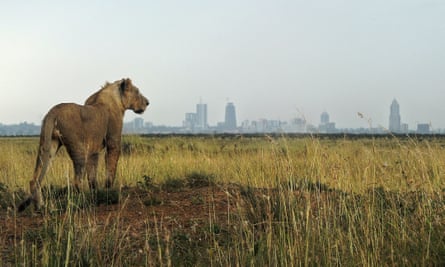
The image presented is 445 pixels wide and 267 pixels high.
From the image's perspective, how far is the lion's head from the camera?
10547 millimetres

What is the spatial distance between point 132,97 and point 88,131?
2.35 metres

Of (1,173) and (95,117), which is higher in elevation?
(95,117)

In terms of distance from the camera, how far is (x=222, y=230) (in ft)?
18.3

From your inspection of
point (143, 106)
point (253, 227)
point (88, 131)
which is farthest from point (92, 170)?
point (253, 227)


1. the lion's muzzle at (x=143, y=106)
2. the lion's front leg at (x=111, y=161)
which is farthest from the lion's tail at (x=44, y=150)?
the lion's muzzle at (x=143, y=106)

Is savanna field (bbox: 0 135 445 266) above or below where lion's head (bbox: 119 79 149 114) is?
below

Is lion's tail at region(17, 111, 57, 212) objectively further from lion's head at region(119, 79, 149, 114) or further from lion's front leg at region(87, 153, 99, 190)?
lion's head at region(119, 79, 149, 114)

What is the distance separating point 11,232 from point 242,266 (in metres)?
3.19

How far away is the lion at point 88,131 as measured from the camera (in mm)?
7477

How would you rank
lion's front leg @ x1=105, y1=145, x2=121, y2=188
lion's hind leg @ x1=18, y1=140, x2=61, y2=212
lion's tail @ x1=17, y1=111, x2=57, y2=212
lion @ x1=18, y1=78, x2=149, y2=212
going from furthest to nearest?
lion's front leg @ x1=105, y1=145, x2=121, y2=188 → lion @ x1=18, y1=78, x2=149, y2=212 → lion's tail @ x1=17, y1=111, x2=57, y2=212 → lion's hind leg @ x1=18, y1=140, x2=61, y2=212

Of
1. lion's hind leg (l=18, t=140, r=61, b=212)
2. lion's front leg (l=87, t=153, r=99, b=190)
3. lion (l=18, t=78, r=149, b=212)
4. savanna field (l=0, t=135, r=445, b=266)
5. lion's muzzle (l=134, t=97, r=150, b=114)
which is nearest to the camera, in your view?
savanna field (l=0, t=135, r=445, b=266)

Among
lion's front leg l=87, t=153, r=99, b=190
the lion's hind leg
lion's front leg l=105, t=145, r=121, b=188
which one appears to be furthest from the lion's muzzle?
the lion's hind leg

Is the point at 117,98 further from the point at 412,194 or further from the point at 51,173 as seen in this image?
the point at 412,194

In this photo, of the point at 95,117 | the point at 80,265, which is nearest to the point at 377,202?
the point at 80,265
